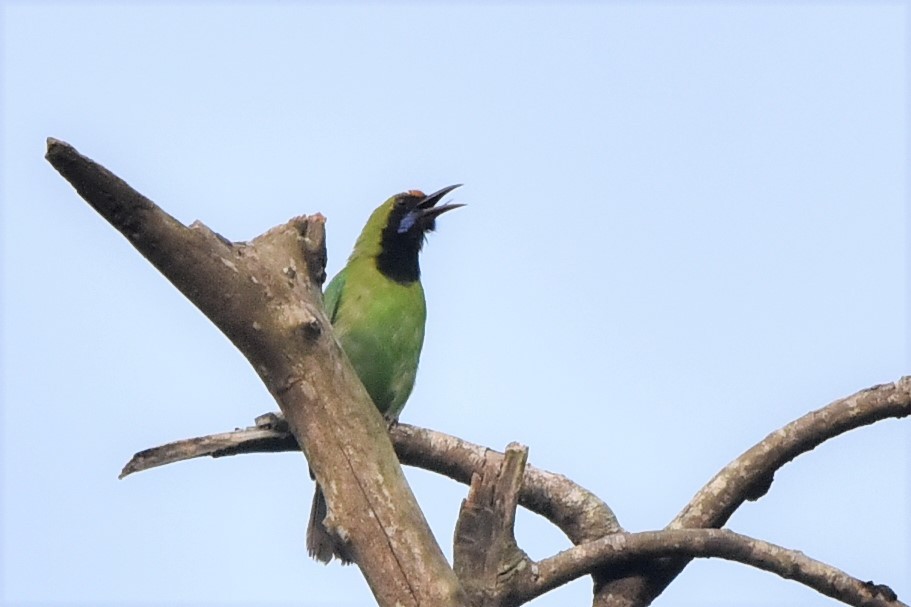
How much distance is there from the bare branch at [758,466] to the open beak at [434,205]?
134 inches

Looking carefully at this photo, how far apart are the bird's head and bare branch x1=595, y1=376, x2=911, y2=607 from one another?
3.09 m

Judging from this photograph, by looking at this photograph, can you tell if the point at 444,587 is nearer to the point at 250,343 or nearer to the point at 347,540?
the point at 347,540

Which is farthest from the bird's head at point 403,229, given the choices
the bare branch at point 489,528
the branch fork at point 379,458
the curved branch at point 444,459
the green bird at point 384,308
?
the bare branch at point 489,528

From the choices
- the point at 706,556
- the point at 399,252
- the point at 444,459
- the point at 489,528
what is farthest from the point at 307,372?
the point at 399,252

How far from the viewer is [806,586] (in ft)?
14.3

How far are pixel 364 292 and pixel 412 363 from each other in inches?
19.8

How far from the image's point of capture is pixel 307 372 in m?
4.14

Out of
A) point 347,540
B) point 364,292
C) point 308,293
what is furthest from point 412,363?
point 347,540

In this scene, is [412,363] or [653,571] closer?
[653,571]

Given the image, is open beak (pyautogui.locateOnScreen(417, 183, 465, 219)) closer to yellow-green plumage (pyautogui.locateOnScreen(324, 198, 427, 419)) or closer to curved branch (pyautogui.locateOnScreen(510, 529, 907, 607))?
yellow-green plumage (pyautogui.locateOnScreen(324, 198, 427, 419))

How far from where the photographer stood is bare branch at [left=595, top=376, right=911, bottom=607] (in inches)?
174

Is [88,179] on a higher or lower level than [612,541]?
higher

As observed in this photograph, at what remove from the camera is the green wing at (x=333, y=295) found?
7055mm

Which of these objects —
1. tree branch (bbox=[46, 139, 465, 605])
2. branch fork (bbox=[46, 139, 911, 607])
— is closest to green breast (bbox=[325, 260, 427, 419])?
branch fork (bbox=[46, 139, 911, 607])
